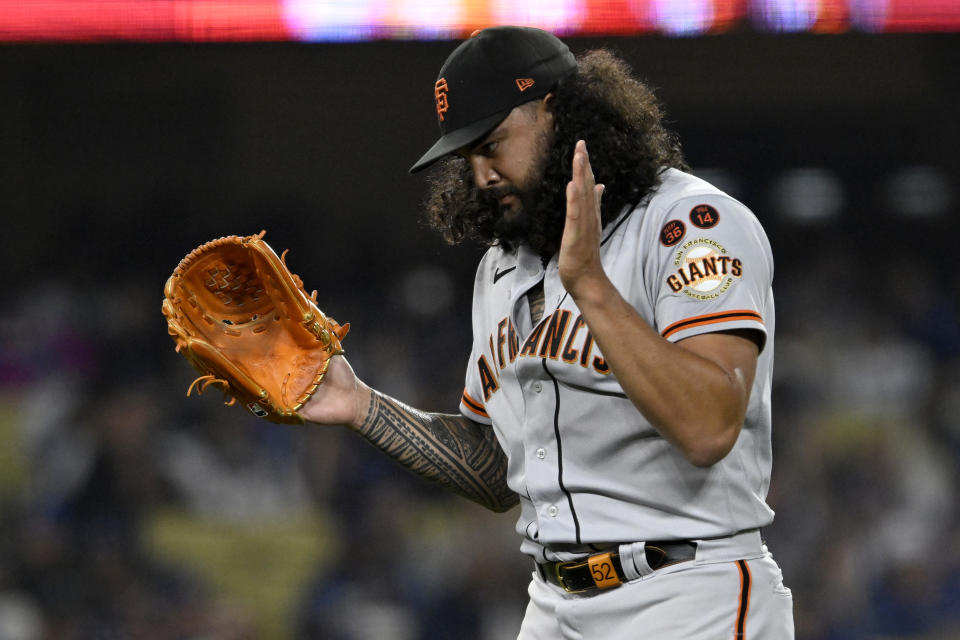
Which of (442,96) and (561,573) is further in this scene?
(442,96)

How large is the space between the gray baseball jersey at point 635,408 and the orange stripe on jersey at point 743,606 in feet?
0.23

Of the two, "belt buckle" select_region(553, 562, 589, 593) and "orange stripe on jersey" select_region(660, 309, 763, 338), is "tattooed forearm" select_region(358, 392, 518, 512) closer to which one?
"belt buckle" select_region(553, 562, 589, 593)

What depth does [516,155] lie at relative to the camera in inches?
71.6

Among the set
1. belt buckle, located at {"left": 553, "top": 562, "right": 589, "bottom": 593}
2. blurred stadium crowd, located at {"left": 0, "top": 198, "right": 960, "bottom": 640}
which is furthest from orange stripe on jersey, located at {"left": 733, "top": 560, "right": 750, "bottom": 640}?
blurred stadium crowd, located at {"left": 0, "top": 198, "right": 960, "bottom": 640}

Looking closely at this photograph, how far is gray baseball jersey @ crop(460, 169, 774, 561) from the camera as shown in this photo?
156cm

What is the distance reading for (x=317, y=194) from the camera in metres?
5.80

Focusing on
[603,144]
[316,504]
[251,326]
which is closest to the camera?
[603,144]

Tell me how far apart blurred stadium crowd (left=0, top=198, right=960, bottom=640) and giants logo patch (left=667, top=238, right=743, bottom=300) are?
3667 millimetres

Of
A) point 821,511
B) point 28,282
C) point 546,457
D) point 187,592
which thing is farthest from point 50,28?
point 821,511

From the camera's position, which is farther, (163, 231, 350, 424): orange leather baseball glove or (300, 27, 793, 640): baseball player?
(163, 231, 350, 424): orange leather baseball glove

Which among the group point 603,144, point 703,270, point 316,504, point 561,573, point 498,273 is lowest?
point 316,504

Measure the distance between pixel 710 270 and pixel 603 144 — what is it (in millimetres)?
341

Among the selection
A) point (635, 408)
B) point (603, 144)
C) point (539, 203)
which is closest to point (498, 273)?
point (539, 203)

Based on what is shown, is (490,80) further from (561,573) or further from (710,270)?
(561,573)
